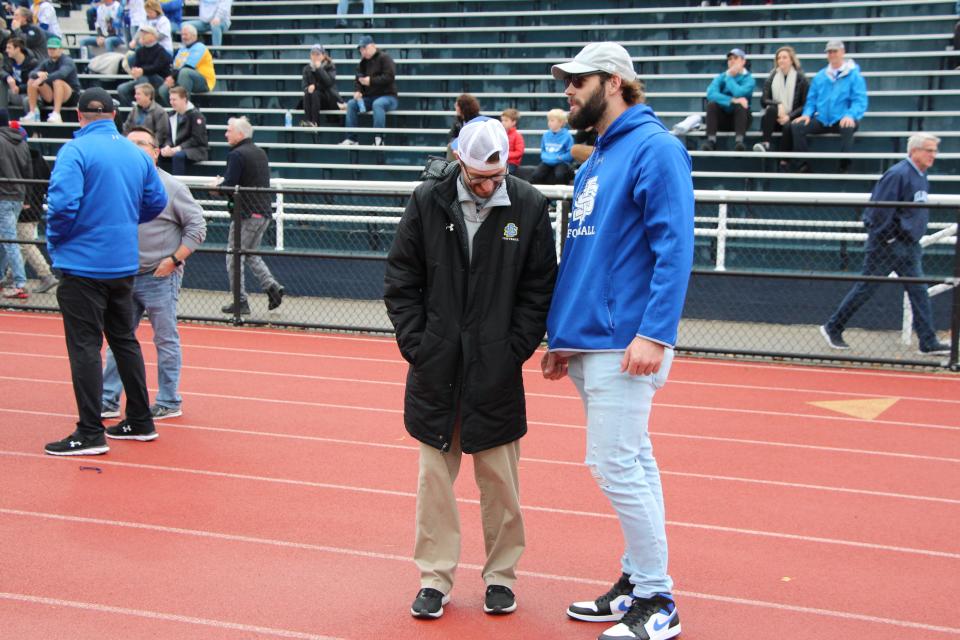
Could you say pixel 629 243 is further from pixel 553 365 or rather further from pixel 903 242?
pixel 903 242

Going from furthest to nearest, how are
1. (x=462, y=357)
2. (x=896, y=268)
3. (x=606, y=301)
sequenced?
(x=896, y=268) < (x=462, y=357) < (x=606, y=301)

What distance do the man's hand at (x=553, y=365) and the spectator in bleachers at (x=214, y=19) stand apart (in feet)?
55.0

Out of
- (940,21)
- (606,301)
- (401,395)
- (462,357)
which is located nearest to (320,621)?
(462,357)

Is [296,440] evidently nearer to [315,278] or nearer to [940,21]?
[315,278]

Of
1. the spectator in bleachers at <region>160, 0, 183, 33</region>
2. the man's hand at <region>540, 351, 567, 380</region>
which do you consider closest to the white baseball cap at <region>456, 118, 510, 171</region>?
the man's hand at <region>540, 351, 567, 380</region>

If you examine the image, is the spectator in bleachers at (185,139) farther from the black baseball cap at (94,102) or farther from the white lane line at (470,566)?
the white lane line at (470,566)

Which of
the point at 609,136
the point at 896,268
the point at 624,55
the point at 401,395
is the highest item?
the point at 624,55

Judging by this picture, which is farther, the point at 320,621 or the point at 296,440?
the point at 296,440

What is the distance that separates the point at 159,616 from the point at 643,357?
6.94 feet

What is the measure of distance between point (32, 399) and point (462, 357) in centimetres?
488

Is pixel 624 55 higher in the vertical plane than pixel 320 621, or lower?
higher

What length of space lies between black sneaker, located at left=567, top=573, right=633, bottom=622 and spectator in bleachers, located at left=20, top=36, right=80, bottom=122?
15.2 m

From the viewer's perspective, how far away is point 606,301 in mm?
3885

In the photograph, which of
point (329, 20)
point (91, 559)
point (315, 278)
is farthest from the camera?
point (329, 20)
